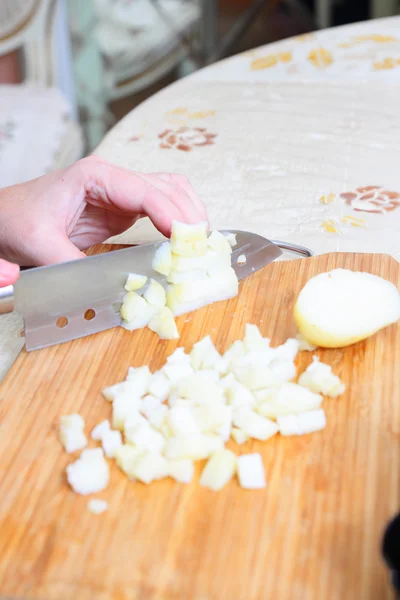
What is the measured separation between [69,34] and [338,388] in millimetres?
2446

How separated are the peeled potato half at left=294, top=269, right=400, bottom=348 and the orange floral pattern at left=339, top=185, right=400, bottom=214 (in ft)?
1.00

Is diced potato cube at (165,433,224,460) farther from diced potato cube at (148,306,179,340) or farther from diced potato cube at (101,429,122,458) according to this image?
diced potato cube at (148,306,179,340)

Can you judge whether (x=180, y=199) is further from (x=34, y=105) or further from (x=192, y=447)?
(x=34, y=105)

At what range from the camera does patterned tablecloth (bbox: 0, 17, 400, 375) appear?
45.1 inches

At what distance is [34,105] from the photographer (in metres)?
2.12

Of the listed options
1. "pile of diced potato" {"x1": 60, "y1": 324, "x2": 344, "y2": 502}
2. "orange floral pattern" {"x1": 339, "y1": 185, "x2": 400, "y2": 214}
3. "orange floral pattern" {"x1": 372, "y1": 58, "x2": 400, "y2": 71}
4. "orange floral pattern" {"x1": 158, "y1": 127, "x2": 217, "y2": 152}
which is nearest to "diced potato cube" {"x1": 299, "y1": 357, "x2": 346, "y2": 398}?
"pile of diced potato" {"x1": 60, "y1": 324, "x2": 344, "y2": 502}

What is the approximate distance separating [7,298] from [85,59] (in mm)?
2255

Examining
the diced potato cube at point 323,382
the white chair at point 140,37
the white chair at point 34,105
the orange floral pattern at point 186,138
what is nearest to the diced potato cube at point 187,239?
the diced potato cube at point 323,382

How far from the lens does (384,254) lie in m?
1.00

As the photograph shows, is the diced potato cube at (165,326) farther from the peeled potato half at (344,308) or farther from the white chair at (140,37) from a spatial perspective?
the white chair at (140,37)

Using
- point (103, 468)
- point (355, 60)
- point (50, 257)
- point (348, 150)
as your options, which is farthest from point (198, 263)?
point (355, 60)

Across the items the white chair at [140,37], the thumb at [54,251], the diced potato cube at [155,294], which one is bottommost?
the white chair at [140,37]

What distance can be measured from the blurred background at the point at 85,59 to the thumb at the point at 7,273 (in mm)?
1112

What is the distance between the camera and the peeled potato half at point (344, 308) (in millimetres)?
827
